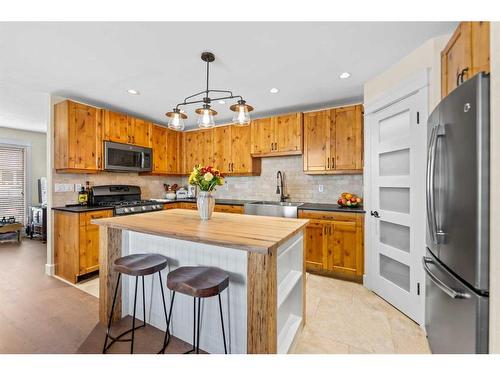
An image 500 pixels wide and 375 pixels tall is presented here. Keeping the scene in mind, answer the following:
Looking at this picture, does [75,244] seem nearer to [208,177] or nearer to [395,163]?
[208,177]

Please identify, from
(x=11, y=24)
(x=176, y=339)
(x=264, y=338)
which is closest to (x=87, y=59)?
(x=11, y=24)

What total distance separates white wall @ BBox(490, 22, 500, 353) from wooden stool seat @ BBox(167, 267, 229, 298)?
129cm

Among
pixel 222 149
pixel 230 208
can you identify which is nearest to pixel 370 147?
pixel 230 208

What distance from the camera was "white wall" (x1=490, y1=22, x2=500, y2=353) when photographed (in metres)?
1.00

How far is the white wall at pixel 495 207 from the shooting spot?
100cm

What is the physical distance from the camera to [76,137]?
303 centimetres

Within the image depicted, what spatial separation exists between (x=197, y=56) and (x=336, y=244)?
2.66m

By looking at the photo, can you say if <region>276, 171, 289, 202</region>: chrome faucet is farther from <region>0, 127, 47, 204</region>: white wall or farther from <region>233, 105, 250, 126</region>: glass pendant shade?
<region>0, 127, 47, 204</region>: white wall

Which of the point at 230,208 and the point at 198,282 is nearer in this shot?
the point at 198,282

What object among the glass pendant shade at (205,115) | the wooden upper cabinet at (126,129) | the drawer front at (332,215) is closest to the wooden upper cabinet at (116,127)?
the wooden upper cabinet at (126,129)

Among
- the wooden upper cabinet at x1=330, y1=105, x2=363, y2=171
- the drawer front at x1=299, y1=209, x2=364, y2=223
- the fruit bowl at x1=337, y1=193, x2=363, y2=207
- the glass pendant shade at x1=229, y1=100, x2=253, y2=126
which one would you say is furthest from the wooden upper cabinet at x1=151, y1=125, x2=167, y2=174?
the fruit bowl at x1=337, y1=193, x2=363, y2=207

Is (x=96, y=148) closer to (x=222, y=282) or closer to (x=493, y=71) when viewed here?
(x=222, y=282)

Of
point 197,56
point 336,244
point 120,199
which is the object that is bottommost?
point 336,244

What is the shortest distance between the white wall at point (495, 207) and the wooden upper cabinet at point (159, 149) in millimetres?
4194
